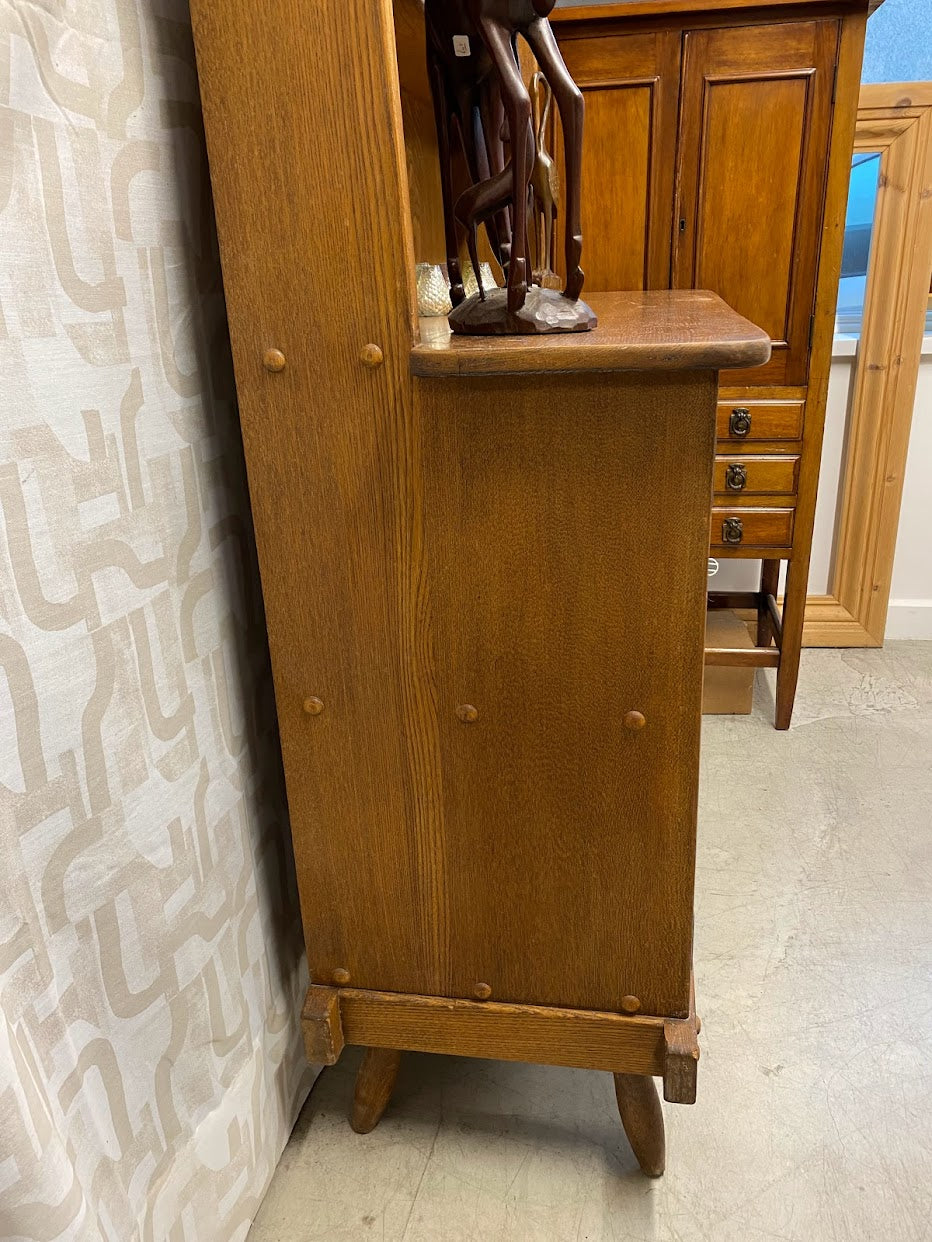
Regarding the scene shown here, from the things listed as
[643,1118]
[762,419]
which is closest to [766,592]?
[762,419]

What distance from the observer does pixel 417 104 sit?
1273 millimetres

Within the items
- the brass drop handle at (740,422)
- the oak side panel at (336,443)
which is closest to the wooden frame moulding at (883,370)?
the brass drop handle at (740,422)

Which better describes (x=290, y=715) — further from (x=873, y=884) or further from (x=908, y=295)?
(x=908, y=295)

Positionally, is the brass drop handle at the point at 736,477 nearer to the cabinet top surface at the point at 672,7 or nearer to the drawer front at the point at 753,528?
the drawer front at the point at 753,528

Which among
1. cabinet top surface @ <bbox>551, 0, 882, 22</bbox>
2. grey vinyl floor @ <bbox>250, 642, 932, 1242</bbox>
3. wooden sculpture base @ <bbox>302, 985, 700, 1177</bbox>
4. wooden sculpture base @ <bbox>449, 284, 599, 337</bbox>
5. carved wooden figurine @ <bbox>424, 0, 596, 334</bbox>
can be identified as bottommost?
grey vinyl floor @ <bbox>250, 642, 932, 1242</bbox>

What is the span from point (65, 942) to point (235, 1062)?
Result: 1.24 ft

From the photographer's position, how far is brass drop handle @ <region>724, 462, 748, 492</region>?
1947 mm

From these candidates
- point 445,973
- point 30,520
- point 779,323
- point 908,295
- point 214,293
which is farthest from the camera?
point 908,295

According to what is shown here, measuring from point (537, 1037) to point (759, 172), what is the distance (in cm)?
159

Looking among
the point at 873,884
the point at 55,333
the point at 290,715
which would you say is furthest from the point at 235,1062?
the point at 873,884

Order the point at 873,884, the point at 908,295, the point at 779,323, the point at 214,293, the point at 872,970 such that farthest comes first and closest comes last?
1. the point at 908,295
2. the point at 779,323
3. the point at 873,884
4. the point at 872,970
5. the point at 214,293

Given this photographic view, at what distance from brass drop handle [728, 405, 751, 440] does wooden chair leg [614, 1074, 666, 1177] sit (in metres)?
1.31

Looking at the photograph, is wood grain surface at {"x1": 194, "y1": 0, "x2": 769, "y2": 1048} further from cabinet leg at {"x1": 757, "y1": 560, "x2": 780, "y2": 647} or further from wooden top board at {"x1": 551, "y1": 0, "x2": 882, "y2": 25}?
cabinet leg at {"x1": 757, "y1": 560, "x2": 780, "y2": 647}

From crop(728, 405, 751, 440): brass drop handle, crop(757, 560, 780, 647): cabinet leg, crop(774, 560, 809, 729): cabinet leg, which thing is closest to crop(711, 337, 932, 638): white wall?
crop(757, 560, 780, 647): cabinet leg
